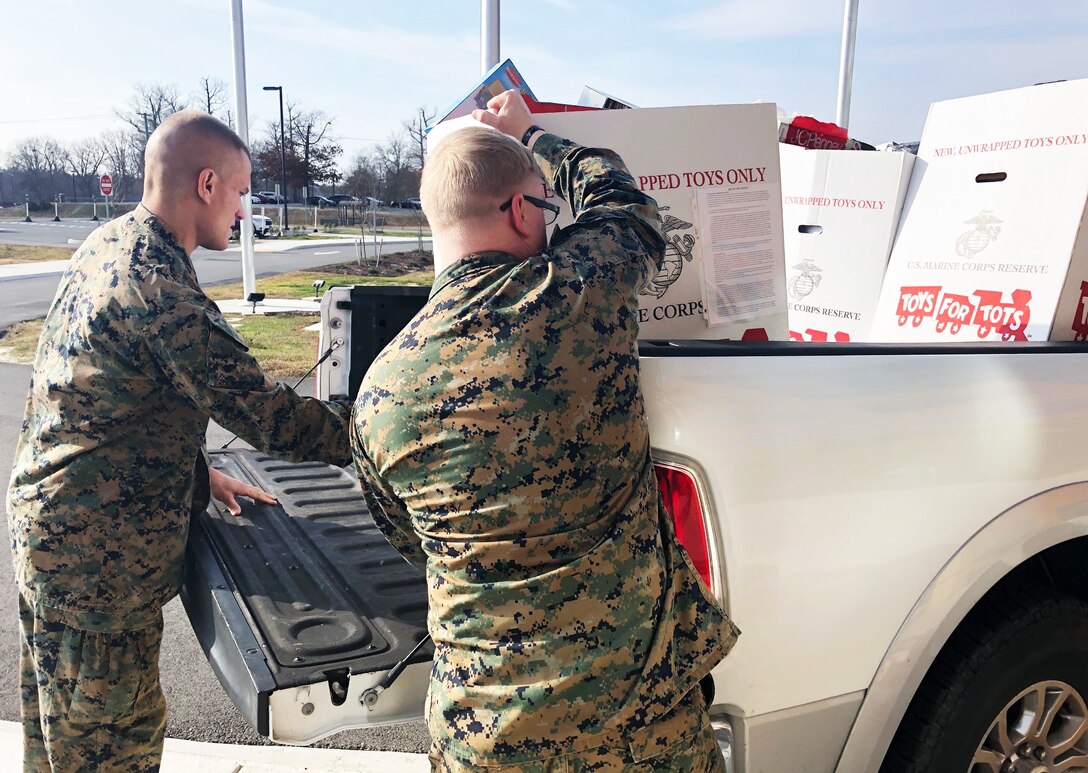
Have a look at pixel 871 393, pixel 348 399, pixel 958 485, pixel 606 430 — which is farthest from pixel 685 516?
pixel 348 399

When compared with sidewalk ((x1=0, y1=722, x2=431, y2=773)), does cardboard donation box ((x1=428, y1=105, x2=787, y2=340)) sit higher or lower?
higher

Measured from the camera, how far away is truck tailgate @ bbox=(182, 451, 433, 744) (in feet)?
6.07

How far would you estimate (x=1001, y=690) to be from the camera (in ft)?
6.69

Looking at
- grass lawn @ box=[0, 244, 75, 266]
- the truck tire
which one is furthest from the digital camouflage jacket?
grass lawn @ box=[0, 244, 75, 266]

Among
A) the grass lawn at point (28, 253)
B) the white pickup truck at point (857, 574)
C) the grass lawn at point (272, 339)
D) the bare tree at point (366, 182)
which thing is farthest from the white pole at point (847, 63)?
the bare tree at point (366, 182)

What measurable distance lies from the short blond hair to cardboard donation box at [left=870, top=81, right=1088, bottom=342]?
1.71 metres

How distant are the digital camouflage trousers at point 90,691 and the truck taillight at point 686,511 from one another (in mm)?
1404

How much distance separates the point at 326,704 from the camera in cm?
186

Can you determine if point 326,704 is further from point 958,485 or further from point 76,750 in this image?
point 958,485

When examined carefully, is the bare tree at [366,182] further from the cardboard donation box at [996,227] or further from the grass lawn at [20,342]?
the cardboard donation box at [996,227]

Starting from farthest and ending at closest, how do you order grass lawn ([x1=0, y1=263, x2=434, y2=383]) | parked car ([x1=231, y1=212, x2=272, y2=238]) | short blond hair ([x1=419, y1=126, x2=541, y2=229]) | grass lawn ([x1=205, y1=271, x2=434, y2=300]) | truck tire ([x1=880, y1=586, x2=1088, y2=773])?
parked car ([x1=231, y1=212, x2=272, y2=238]), grass lawn ([x1=205, y1=271, x2=434, y2=300]), grass lawn ([x1=0, y1=263, x2=434, y2=383]), truck tire ([x1=880, y1=586, x2=1088, y2=773]), short blond hair ([x1=419, y1=126, x2=541, y2=229])

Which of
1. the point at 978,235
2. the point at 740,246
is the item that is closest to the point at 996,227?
the point at 978,235

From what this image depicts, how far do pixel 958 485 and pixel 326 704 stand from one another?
4.60 ft

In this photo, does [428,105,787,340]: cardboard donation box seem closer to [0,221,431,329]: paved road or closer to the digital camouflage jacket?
the digital camouflage jacket
